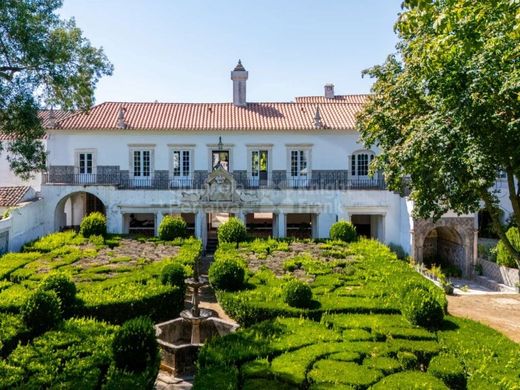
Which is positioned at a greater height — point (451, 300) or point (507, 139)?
point (507, 139)

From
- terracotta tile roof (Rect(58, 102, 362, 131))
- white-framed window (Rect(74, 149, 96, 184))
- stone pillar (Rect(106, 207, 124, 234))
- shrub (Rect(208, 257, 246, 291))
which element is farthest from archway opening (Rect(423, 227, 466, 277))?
white-framed window (Rect(74, 149, 96, 184))

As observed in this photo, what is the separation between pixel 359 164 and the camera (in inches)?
1006

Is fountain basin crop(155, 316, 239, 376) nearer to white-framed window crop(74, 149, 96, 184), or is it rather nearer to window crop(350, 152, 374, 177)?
window crop(350, 152, 374, 177)

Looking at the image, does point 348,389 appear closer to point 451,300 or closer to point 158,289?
point 158,289

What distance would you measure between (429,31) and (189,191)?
15.4m

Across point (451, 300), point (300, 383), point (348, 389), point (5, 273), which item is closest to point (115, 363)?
point (300, 383)

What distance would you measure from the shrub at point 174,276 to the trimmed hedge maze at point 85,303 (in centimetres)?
18

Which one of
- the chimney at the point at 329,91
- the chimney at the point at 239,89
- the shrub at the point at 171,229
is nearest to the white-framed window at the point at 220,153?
the chimney at the point at 239,89

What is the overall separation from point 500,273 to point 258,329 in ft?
47.1

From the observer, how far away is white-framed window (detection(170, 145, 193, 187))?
25375mm

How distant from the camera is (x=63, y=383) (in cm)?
696

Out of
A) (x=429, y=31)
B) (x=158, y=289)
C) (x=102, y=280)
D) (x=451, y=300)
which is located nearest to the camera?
(x=429, y=31)

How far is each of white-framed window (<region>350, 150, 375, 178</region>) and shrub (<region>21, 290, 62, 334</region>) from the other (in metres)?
18.9

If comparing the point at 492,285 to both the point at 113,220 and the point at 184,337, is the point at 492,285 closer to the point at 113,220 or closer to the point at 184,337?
the point at 184,337
